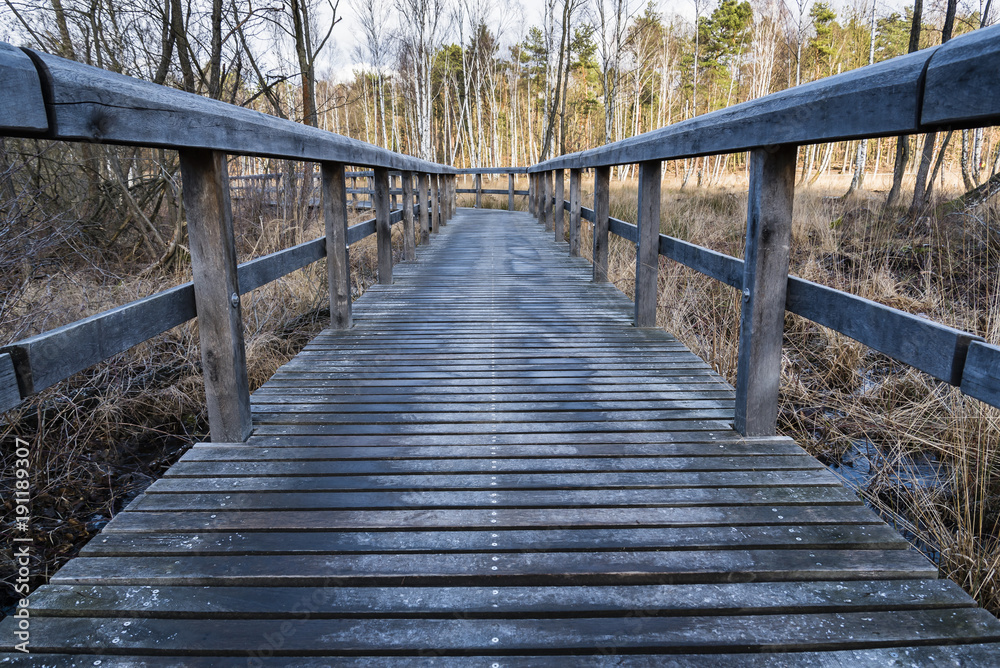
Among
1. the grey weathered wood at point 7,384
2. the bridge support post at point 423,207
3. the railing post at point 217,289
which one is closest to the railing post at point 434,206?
the bridge support post at point 423,207

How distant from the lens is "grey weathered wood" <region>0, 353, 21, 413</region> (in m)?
1.53

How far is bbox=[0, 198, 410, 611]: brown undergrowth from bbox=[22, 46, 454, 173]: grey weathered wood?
181 cm

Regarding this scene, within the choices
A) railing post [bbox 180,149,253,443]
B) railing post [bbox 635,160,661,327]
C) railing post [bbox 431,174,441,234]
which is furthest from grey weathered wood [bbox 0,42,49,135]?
railing post [bbox 431,174,441,234]

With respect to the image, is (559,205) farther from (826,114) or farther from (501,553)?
(501,553)

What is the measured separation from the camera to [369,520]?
2105 millimetres

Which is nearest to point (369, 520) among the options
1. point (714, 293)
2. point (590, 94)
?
point (714, 293)

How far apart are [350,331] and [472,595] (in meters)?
3.10

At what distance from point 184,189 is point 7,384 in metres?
1.14

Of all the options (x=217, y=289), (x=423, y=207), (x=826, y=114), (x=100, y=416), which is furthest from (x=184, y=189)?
(x=423, y=207)

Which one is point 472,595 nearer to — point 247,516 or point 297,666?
point 297,666

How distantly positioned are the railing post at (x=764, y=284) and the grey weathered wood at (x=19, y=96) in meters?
2.34

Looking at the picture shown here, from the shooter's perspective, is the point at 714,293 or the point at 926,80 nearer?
the point at 926,80

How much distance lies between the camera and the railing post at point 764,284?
2527 millimetres

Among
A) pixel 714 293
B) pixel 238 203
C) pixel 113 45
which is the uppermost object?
pixel 113 45
